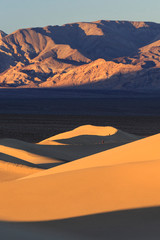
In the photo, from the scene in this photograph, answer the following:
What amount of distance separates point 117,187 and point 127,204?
0.74 meters

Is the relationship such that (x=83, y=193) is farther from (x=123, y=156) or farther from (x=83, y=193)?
(x=123, y=156)

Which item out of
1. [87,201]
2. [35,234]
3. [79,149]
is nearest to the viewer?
[35,234]

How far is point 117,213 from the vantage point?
7.57m

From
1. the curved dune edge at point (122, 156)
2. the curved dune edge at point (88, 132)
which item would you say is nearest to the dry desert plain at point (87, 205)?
the curved dune edge at point (122, 156)

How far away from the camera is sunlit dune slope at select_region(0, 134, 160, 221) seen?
25.9ft

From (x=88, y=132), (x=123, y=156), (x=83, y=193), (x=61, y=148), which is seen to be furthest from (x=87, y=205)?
(x=88, y=132)

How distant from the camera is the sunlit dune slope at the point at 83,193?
7.90 m

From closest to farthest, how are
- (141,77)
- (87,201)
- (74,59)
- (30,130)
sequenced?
(87,201) < (30,130) < (141,77) < (74,59)

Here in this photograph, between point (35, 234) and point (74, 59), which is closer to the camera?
point (35, 234)

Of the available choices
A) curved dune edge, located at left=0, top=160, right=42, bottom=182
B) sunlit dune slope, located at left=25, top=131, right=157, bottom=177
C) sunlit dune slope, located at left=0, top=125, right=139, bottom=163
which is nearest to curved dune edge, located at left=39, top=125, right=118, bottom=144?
sunlit dune slope, located at left=0, top=125, right=139, bottom=163

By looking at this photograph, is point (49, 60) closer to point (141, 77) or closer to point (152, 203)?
point (141, 77)

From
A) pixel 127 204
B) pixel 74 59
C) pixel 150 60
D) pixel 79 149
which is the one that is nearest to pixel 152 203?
pixel 127 204

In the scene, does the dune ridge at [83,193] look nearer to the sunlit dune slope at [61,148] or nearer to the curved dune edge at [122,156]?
the curved dune edge at [122,156]

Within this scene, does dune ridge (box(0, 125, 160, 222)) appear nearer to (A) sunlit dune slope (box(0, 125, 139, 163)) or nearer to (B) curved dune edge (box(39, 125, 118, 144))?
(A) sunlit dune slope (box(0, 125, 139, 163))
